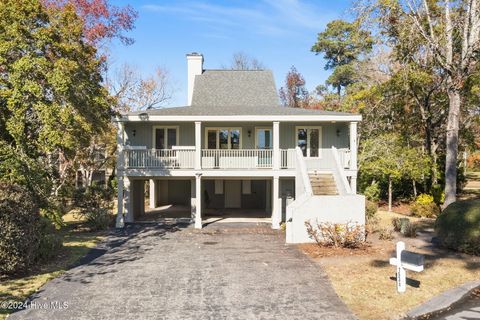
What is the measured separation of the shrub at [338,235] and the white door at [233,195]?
32.5 ft

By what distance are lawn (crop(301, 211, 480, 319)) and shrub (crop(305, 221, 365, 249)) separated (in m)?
0.41

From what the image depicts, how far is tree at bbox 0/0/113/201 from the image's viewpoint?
11.9 m

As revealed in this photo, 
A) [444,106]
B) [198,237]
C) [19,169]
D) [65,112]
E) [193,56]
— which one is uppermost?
[193,56]

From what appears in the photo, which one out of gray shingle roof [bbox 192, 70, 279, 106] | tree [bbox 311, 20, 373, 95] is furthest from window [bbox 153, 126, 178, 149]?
tree [bbox 311, 20, 373, 95]

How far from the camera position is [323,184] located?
16562mm

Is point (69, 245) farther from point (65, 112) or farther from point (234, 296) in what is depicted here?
point (234, 296)

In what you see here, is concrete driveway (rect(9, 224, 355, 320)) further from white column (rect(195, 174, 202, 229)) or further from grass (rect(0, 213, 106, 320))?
white column (rect(195, 174, 202, 229))

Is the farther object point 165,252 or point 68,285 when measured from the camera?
point 165,252

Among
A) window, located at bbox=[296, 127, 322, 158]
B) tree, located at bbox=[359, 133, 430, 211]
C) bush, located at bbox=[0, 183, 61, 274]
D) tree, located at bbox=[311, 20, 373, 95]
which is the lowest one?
bush, located at bbox=[0, 183, 61, 274]

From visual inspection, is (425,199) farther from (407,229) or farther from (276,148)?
(276,148)

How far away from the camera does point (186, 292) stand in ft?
28.2

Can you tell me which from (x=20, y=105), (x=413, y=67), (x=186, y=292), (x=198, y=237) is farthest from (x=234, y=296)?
(x=413, y=67)

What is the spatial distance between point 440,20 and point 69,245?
21.4m

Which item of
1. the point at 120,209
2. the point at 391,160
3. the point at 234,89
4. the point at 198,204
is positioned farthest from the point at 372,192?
the point at 120,209
